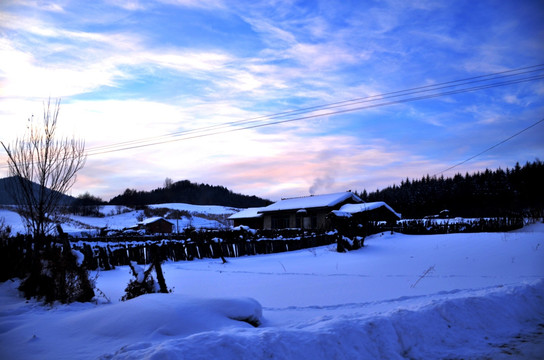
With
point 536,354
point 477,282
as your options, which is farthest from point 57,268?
point 477,282

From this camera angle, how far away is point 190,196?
375 ft

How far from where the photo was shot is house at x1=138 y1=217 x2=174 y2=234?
51031 mm

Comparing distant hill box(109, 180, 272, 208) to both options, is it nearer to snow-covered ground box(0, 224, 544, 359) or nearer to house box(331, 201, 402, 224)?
house box(331, 201, 402, 224)

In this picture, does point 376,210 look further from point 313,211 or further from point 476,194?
point 476,194

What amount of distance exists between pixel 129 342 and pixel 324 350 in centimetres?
241

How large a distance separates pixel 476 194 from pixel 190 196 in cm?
7931

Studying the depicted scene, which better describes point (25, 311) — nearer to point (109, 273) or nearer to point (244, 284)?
point (244, 284)

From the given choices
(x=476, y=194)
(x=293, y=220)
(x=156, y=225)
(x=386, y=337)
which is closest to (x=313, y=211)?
(x=293, y=220)

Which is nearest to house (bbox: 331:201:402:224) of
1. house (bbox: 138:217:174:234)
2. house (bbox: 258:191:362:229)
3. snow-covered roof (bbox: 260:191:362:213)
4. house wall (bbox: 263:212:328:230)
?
snow-covered roof (bbox: 260:191:362:213)

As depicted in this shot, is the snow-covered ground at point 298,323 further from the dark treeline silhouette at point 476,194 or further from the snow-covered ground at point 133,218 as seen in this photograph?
the snow-covered ground at point 133,218

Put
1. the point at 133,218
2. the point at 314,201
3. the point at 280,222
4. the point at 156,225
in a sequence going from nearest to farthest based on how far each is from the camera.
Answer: the point at 314,201 < the point at 280,222 < the point at 156,225 < the point at 133,218

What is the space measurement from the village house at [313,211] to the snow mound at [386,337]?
2887cm

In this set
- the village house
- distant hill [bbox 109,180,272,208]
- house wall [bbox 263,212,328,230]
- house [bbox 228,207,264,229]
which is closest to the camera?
the village house

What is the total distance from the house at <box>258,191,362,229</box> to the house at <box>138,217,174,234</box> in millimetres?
15984
